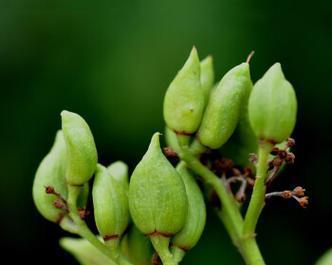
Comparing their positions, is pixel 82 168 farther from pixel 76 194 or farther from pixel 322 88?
pixel 322 88

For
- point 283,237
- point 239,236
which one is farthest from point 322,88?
A: point 239,236

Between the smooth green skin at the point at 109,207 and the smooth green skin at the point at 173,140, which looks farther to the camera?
the smooth green skin at the point at 173,140

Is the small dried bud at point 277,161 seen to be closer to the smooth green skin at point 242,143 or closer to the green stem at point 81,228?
the smooth green skin at point 242,143

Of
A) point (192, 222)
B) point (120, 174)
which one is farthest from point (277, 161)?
point (120, 174)

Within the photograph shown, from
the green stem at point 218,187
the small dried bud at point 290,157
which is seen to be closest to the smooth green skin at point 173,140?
the green stem at point 218,187

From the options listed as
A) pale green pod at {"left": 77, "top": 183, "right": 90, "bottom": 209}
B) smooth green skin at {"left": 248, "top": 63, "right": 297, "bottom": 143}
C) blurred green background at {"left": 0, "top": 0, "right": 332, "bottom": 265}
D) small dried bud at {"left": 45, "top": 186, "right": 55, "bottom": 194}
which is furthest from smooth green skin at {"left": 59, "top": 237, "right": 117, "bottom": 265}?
blurred green background at {"left": 0, "top": 0, "right": 332, "bottom": 265}

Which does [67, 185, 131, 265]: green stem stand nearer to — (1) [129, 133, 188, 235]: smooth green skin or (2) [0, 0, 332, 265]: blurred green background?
(1) [129, 133, 188, 235]: smooth green skin

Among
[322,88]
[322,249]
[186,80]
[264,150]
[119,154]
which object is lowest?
[322,249]
